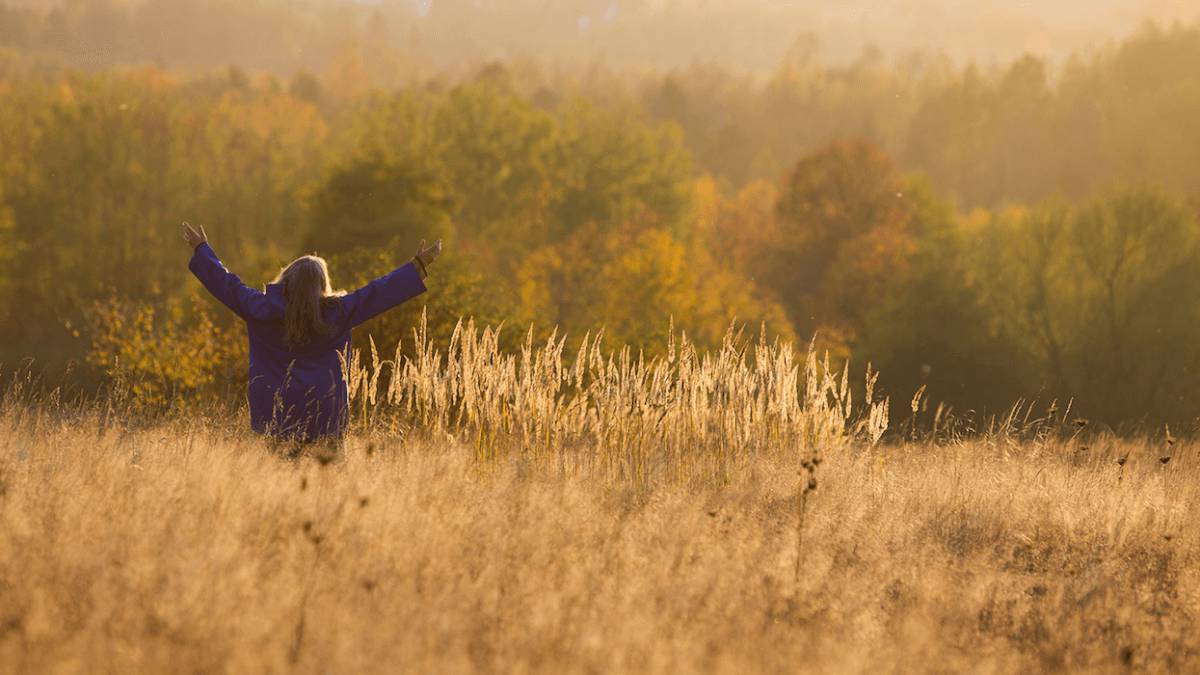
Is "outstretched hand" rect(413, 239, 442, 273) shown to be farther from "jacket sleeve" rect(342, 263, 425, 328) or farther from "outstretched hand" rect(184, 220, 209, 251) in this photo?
"outstretched hand" rect(184, 220, 209, 251)

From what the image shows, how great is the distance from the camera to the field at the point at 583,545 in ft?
14.0

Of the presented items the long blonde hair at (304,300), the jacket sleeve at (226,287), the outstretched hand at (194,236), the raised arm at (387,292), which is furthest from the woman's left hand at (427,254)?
the outstretched hand at (194,236)

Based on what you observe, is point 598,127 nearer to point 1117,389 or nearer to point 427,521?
point 1117,389

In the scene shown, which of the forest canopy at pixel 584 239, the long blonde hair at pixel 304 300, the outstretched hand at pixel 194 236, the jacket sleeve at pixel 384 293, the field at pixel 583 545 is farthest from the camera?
the forest canopy at pixel 584 239

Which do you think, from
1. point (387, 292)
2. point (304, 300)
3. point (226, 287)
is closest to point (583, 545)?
point (387, 292)

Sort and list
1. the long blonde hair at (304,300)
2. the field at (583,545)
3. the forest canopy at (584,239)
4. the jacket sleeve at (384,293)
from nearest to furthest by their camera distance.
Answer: the field at (583,545), the long blonde hair at (304,300), the jacket sleeve at (384,293), the forest canopy at (584,239)

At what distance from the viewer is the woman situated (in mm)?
6250

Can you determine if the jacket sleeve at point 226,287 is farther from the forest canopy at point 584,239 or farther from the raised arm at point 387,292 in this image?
the forest canopy at point 584,239

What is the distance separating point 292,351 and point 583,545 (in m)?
2.11

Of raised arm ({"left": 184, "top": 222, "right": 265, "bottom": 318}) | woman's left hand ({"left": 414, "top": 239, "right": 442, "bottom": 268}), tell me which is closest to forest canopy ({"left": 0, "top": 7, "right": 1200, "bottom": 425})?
raised arm ({"left": 184, "top": 222, "right": 265, "bottom": 318})

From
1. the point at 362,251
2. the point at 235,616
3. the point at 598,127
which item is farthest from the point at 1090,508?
the point at 598,127

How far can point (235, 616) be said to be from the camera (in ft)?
13.8

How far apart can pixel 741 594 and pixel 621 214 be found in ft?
128

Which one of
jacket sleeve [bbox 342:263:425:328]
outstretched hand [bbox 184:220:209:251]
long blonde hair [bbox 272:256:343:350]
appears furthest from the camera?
outstretched hand [bbox 184:220:209:251]
